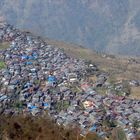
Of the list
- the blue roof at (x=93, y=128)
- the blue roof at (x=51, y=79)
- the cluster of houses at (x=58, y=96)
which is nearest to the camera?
the blue roof at (x=93, y=128)

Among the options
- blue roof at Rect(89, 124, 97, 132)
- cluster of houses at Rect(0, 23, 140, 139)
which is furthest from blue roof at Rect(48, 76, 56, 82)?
blue roof at Rect(89, 124, 97, 132)

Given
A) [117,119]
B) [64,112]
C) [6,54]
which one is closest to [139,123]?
[117,119]

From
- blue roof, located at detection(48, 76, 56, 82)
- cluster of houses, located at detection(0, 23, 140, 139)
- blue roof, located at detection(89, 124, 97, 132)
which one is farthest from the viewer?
blue roof, located at detection(48, 76, 56, 82)

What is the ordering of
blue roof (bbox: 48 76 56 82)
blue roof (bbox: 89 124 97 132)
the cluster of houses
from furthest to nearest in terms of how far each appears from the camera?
blue roof (bbox: 48 76 56 82)
the cluster of houses
blue roof (bbox: 89 124 97 132)

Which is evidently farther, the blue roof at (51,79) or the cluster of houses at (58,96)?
the blue roof at (51,79)

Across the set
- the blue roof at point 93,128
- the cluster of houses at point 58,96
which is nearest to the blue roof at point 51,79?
the cluster of houses at point 58,96

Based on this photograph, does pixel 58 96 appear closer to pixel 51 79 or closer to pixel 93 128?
pixel 51 79

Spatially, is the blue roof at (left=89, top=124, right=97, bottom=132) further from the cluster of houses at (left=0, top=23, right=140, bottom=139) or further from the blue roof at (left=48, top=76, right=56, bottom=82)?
the blue roof at (left=48, top=76, right=56, bottom=82)

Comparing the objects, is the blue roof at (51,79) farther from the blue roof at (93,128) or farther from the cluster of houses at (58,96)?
the blue roof at (93,128)

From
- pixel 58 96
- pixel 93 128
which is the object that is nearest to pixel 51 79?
pixel 58 96
